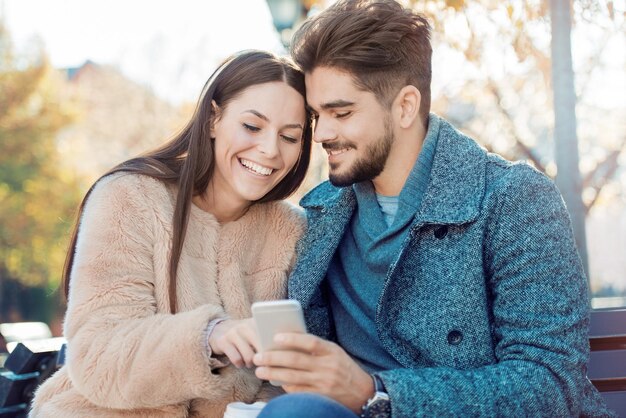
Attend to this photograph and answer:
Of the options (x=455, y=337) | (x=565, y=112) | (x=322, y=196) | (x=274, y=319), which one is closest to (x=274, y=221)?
(x=322, y=196)

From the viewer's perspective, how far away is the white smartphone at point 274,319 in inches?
91.1

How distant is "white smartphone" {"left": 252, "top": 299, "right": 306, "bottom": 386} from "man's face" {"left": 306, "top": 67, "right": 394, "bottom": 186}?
4.01ft

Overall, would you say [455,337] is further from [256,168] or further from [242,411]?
[256,168]

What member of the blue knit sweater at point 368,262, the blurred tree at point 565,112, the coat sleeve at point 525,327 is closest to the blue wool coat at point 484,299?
the coat sleeve at point 525,327

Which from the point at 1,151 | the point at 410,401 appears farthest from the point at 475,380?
the point at 1,151

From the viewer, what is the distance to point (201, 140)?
3.63 meters

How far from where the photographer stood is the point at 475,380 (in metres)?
2.76

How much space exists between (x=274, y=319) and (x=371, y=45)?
162cm

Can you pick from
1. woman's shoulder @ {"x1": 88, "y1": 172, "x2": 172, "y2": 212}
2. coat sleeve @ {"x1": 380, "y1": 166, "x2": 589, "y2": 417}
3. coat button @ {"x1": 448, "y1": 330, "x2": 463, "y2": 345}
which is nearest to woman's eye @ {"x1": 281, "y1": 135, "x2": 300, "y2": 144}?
woman's shoulder @ {"x1": 88, "y1": 172, "x2": 172, "y2": 212}

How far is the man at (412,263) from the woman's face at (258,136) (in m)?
0.12

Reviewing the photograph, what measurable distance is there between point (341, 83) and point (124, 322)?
1339mm

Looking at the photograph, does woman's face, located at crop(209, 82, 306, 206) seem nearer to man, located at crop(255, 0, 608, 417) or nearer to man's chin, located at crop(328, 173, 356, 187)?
man, located at crop(255, 0, 608, 417)

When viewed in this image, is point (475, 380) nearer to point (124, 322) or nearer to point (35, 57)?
Answer: point (124, 322)

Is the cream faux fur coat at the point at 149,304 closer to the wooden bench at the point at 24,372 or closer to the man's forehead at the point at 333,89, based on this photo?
the man's forehead at the point at 333,89
